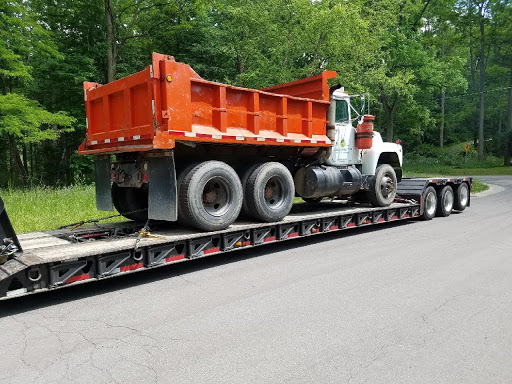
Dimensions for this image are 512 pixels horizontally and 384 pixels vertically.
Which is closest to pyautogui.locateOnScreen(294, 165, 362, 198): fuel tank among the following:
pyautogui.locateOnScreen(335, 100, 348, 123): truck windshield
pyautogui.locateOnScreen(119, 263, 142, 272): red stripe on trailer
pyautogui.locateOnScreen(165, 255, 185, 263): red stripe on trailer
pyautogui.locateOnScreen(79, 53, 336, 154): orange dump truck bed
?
pyautogui.locateOnScreen(79, 53, 336, 154): orange dump truck bed

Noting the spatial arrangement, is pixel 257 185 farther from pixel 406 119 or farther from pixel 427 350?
pixel 406 119

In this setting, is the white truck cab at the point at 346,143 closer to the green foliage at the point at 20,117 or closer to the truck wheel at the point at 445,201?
the truck wheel at the point at 445,201

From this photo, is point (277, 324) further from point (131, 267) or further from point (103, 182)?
point (103, 182)

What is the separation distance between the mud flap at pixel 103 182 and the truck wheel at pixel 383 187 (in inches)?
227

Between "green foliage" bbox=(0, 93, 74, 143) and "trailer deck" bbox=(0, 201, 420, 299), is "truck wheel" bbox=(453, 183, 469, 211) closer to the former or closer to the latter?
"trailer deck" bbox=(0, 201, 420, 299)

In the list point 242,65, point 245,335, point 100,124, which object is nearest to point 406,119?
point 242,65

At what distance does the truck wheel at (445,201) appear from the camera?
11.2 metres

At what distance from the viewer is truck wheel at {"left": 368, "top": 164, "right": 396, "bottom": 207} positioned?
30.7ft

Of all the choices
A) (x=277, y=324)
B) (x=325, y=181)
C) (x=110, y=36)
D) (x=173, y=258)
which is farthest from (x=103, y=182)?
(x=110, y=36)

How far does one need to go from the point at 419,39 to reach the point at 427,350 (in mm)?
30977

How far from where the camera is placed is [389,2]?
70.5 feet

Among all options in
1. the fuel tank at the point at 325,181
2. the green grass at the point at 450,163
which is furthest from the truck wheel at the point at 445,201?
the green grass at the point at 450,163

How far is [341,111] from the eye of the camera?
8.86 metres

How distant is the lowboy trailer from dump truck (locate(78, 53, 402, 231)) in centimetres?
29
